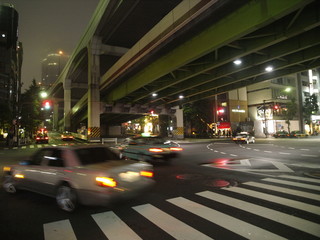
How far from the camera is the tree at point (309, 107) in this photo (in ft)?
194

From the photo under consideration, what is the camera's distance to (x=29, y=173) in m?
6.02

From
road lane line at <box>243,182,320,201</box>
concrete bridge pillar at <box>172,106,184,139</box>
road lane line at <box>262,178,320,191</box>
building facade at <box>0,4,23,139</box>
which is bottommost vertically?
road lane line at <box>262,178,320,191</box>

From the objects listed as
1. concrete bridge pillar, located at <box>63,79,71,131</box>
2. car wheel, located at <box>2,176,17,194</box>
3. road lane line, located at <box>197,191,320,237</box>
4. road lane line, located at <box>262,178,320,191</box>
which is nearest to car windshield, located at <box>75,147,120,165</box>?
car wheel, located at <box>2,176,17,194</box>

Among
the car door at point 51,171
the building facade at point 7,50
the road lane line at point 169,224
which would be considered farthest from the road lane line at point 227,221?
the building facade at point 7,50

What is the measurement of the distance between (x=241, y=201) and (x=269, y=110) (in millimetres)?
56656

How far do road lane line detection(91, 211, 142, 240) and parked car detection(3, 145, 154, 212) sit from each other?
0.36 m

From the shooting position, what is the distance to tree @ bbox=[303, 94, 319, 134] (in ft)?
194

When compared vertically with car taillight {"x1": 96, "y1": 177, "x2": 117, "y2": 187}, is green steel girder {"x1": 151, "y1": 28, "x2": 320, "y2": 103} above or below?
above

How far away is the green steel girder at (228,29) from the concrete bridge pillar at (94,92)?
16.4 m

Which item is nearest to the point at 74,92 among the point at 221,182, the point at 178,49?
the point at 178,49

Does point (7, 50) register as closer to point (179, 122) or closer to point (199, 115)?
point (179, 122)

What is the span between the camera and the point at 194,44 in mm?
15391

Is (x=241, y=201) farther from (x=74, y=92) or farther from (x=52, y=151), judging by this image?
(x=74, y=92)

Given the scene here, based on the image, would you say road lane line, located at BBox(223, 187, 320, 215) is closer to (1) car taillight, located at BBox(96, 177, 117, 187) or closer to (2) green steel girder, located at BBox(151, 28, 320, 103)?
(1) car taillight, located at BBox(96, 177, 117, 187)
